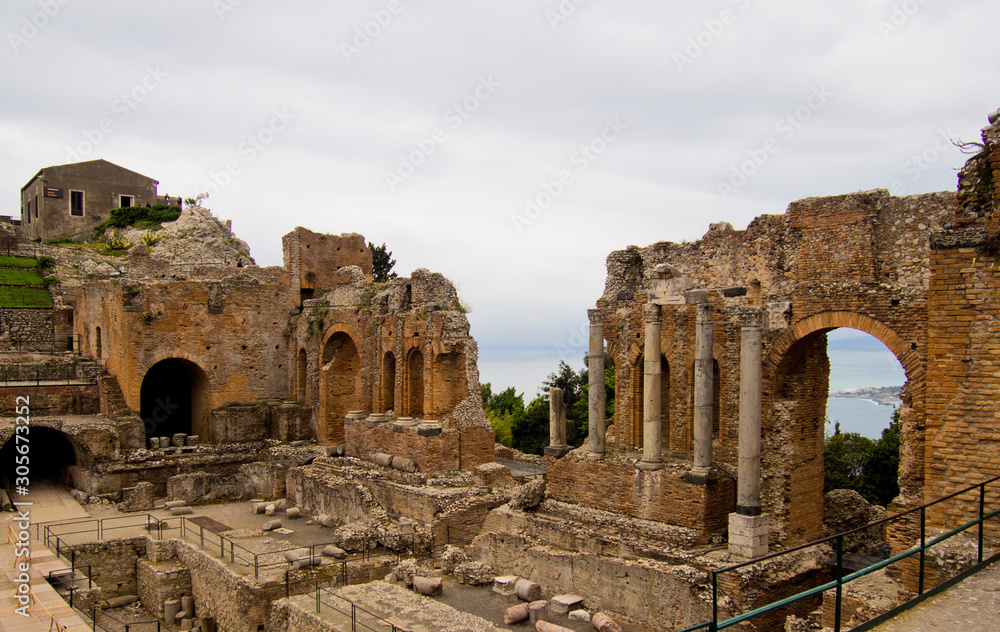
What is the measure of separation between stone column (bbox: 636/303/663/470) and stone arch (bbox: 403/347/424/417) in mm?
8037

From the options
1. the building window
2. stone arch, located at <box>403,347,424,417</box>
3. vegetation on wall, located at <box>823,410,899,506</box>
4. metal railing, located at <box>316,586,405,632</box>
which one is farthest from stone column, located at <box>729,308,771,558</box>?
the building window

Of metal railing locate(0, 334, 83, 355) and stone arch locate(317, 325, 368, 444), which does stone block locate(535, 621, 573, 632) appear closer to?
stone arch locate(317, 325, 368, 444)

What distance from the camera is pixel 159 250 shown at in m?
Answer: 39.2

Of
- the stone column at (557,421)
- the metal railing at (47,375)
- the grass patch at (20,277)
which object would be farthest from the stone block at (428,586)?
the grass patch at (20,277)

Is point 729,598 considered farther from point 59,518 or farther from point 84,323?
point 84,323

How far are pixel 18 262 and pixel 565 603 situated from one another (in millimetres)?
35474

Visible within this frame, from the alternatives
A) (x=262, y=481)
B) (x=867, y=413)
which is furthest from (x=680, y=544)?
(x=867, y=413)

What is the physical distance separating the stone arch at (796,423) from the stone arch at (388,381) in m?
11.6

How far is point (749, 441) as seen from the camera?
40.5 feet

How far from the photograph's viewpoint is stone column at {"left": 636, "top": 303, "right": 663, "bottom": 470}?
1389 cm

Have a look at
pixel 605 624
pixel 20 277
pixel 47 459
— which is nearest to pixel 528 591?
pixel 605 624

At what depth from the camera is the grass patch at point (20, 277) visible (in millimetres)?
35281

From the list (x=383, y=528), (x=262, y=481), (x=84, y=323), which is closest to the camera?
(x=383, y=528)

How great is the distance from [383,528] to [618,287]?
7422 millimetres
